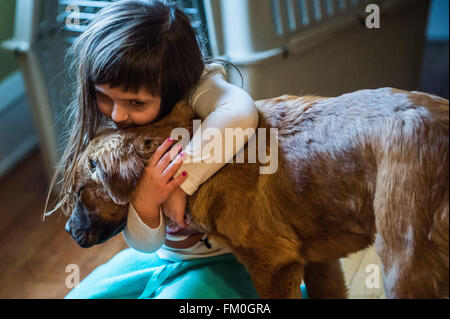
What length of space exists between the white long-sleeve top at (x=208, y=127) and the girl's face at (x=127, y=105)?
63mm

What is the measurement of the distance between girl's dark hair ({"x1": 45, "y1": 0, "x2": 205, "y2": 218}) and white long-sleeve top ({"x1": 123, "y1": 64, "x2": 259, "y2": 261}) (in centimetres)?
3

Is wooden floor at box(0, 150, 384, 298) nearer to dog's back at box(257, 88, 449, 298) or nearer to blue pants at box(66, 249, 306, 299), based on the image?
blue pants at box(66, 249, 306, 299)

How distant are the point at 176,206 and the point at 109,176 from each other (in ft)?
0.36

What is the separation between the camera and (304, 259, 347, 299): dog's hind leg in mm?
891

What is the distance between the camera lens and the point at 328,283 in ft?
2.94

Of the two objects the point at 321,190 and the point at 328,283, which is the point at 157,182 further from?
the point at 328,283

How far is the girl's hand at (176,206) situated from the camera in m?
0.75

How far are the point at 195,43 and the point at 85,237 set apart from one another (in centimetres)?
33

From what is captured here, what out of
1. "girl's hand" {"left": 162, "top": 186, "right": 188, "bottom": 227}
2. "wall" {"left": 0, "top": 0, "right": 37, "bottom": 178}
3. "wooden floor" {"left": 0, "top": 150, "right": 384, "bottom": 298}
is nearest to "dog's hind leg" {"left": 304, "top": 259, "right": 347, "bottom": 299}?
"girl's hand" {"left": 162, "top": 186, "right": 188, "bottom": 227}

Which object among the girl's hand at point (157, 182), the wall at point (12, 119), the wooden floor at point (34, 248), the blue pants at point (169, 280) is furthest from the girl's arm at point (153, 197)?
the wall at point (12, 119)

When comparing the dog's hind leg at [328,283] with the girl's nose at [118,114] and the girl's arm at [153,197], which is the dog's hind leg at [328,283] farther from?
the girl's nose at [118,114]
